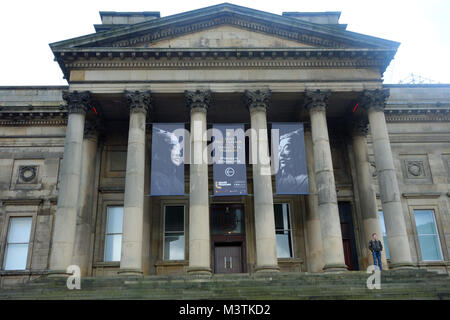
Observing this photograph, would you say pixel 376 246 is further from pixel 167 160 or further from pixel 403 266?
pixel 167 160

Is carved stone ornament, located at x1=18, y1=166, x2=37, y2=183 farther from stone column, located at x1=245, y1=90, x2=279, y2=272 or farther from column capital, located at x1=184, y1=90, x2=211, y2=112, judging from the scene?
stone column, located at x1=245, y1=90, x2=279, y2=272

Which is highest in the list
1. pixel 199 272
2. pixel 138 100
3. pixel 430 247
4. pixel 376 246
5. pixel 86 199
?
pixel 138 100

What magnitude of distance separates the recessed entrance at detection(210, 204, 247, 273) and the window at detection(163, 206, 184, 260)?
165 centimetres

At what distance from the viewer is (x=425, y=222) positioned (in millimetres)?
24438

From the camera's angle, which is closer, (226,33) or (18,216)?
(226,33)

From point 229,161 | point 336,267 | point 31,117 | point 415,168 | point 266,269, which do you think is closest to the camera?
point 266,269

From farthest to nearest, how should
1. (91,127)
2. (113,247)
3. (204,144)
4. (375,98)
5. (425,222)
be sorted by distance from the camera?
(425,222) → (113,247) → (91,127) → (375,98) → (204,144)

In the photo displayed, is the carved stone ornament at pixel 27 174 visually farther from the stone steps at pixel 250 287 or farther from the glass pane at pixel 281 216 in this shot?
the glass pane at pixel 281 216

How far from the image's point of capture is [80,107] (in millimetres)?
20031

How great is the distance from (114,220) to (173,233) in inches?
125

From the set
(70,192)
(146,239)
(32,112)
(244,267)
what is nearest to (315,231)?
(244,267)

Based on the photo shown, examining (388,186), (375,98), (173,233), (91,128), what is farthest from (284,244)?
(91,128)
